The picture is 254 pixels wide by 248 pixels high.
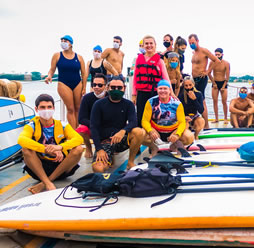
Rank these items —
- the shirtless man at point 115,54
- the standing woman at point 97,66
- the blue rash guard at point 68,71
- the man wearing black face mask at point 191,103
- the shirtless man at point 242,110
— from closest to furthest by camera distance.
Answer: the man wearing black face mask at point 191,103 → the blue rash guard at point 68,71 → the standing woman at point 97,66 → the shirtless man at point 242,110 → the shirtless man at point 115,54

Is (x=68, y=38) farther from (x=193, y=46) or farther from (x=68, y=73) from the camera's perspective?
(x=193, y=46)

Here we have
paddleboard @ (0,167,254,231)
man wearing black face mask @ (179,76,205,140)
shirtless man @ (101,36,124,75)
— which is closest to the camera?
paddleboard @ (0,167,254,231)

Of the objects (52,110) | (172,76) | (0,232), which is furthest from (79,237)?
(172,76)

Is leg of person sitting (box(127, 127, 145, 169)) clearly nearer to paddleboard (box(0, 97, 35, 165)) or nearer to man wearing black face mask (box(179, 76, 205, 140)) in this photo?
man wearing black face mask (box(179, 76, 205, 140))

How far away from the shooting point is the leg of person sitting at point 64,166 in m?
Answer: 3.37

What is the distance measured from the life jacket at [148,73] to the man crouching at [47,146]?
1.76 m

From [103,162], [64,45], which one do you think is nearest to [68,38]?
[64,45]

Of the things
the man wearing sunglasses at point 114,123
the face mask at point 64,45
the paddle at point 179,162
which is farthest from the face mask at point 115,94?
the face mask at point 64,45

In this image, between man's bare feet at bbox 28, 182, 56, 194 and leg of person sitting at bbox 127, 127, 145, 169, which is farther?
leg of person sitting at bbox 127, 127, 145, 169

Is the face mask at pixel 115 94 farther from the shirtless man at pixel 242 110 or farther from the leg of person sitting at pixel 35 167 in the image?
the shirtless man at pixel 242 110

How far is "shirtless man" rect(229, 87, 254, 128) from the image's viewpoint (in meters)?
6.82

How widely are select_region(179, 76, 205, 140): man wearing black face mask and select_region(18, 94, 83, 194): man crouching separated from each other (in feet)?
7.85

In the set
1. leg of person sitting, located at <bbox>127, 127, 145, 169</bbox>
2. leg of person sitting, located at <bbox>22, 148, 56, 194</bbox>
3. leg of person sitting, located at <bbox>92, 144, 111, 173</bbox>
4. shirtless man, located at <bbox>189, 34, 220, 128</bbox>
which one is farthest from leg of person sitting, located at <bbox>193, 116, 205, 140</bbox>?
leg of person sitting, located at <bbox>22, 148, 56, 194</bbox>

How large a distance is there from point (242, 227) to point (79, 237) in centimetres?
126
